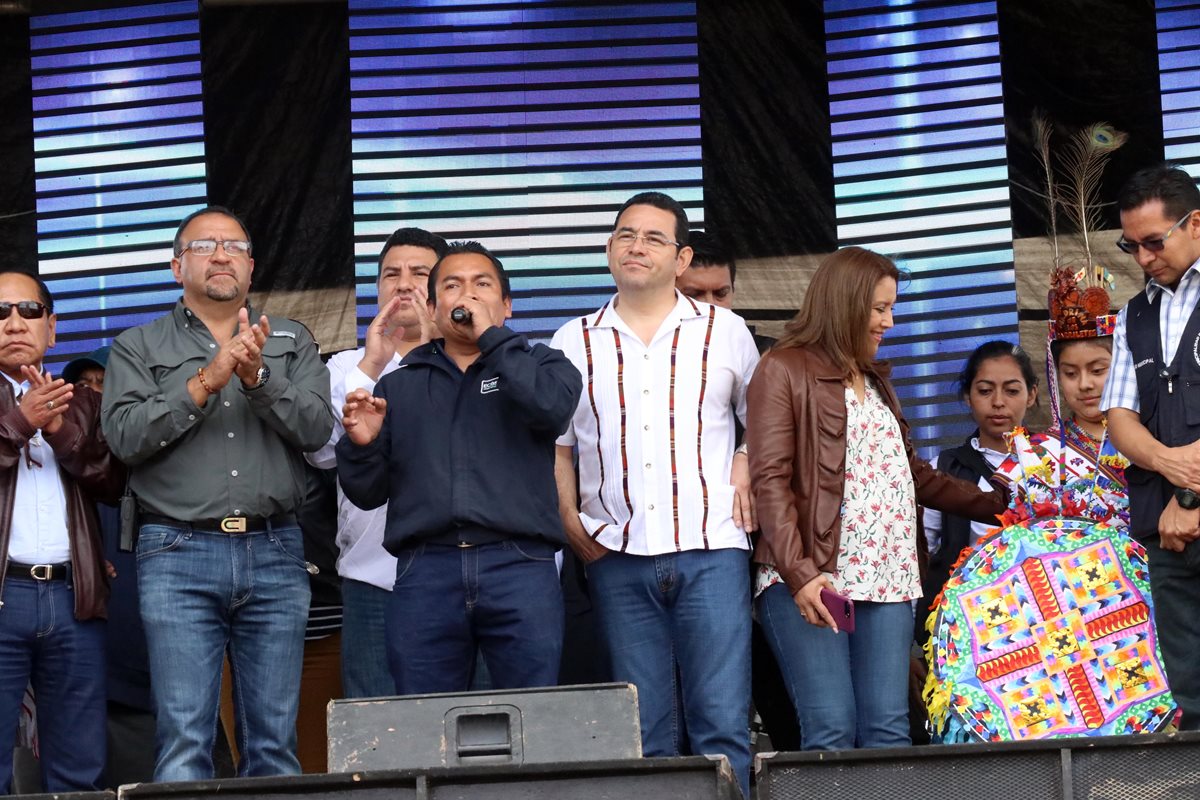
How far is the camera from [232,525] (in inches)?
173

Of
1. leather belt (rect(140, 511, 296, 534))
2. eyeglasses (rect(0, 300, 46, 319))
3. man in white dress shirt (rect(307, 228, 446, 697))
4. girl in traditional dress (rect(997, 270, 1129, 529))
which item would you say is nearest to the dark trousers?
man in white dress shirt (rect(307, 228, 446, 697))

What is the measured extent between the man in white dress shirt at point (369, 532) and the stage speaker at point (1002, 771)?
6.22ft

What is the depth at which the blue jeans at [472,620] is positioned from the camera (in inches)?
168

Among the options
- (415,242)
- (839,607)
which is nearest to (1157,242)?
(839,607)

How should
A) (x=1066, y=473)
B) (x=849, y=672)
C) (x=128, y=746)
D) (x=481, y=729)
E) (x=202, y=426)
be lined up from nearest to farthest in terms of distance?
(x=481, y=729) → (x=849, y=672) → (x=202, y=426) → (x=1066, y=473) → (x=128, y=746)

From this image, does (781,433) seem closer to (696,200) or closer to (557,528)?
(557,528)

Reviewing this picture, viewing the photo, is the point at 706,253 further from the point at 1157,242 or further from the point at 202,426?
the point at 202,426

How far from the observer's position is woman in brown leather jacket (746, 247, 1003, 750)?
14.2 feet

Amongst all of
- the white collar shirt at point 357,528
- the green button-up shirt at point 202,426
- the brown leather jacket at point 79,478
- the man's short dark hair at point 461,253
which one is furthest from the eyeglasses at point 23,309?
the man's short dark hair at point 461,253

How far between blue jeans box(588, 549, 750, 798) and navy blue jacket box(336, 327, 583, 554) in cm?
26

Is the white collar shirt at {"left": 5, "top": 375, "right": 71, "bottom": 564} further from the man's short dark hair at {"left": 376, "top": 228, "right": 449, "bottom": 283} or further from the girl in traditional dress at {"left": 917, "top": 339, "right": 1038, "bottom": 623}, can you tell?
the girl in traditional dress at {"left": 917, "top": 339, "right": 1038, "bottom": 623}

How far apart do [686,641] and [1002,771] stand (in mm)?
1509

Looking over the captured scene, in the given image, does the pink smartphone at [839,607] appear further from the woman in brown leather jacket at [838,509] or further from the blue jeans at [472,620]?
the blue jeans at [472,620]

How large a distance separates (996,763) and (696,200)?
364 cm
